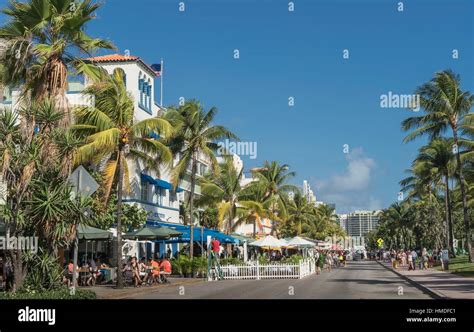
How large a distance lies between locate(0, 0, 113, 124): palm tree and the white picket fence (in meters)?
17.8

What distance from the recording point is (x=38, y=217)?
675 inches

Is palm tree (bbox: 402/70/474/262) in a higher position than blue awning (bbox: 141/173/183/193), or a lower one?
higher

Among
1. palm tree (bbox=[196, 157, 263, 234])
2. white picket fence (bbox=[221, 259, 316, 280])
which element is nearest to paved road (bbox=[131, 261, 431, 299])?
white picket fence (bbox=[221, 259, 316, 280])

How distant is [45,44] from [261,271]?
776 inches

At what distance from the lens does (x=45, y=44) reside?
20.1 meters

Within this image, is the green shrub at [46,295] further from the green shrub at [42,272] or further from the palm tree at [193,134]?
the palm tree at [193,134]

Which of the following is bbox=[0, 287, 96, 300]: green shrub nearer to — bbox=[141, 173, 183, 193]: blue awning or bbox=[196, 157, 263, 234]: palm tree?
bbox=[141, 173, 183, 193]: blue awning

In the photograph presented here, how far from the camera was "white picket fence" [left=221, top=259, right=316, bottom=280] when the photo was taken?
1369 inches

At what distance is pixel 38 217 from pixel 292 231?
7048 centimetres

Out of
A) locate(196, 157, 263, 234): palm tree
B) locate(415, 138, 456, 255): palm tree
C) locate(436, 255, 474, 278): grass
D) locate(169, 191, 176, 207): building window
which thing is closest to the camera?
locate(436, 255, 474, 278): grass

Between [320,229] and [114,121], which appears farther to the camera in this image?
[320,229]
